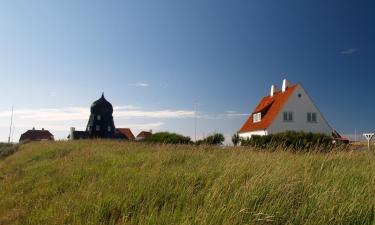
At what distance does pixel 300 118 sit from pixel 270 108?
3.50m

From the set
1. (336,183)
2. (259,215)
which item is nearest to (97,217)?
(259,215)

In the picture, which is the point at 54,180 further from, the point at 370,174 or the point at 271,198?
the point at 370,174

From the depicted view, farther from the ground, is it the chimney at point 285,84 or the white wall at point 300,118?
the chimney at point 285,84

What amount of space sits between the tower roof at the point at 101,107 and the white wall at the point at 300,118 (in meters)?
33.2

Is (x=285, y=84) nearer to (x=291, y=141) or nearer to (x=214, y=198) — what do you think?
(x=291, y=141)

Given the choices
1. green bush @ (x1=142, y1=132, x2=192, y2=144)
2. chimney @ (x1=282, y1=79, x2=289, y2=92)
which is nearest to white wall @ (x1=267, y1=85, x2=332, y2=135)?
chimney @ (x1=282, y1=79, x2=289, y2=92)

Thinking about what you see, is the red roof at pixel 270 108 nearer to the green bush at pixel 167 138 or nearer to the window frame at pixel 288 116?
the window frame at pixel 288 116

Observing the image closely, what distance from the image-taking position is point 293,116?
109 feet

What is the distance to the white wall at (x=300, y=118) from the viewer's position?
33.0 m

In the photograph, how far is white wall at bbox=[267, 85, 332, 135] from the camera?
1300 inches

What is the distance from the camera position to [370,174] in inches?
237

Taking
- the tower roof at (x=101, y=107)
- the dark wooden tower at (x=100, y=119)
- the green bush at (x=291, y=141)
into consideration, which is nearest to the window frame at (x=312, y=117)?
the green bush at (x=291, y=141)

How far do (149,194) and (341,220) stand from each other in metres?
2.73

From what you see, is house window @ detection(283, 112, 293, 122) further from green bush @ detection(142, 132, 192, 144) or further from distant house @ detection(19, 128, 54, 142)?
distant house @ detection(19, 128, 54, 142)
